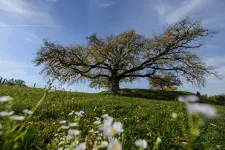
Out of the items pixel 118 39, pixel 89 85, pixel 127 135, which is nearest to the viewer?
pixel 127 135

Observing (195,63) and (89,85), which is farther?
(89,85)

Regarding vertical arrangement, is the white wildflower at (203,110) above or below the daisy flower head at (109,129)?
above

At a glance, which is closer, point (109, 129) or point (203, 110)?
point (203, 110)

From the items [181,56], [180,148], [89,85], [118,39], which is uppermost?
[118,39]

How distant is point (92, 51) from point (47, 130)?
1072 inches

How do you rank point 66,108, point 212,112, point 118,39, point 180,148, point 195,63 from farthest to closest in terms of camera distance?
point 118,39 < point 195,63 < point 66,108 < point 180,148 < point 212,112

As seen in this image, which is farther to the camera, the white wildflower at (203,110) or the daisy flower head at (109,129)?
the daisy flower head at (109,129)

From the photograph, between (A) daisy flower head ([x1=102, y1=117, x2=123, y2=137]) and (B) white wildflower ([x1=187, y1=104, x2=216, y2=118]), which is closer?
(B) white wildflower ([x1=187, y1=104, x2=216, y2=118])

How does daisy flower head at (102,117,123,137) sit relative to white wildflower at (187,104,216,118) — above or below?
below

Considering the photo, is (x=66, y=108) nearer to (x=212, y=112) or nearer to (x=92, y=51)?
(x=212, y=112)

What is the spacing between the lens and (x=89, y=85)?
3662 cm

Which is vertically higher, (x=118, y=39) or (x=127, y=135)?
(x=118, y=39)

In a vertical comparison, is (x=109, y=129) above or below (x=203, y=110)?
below

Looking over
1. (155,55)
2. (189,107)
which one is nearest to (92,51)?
Answer: (155,55)
